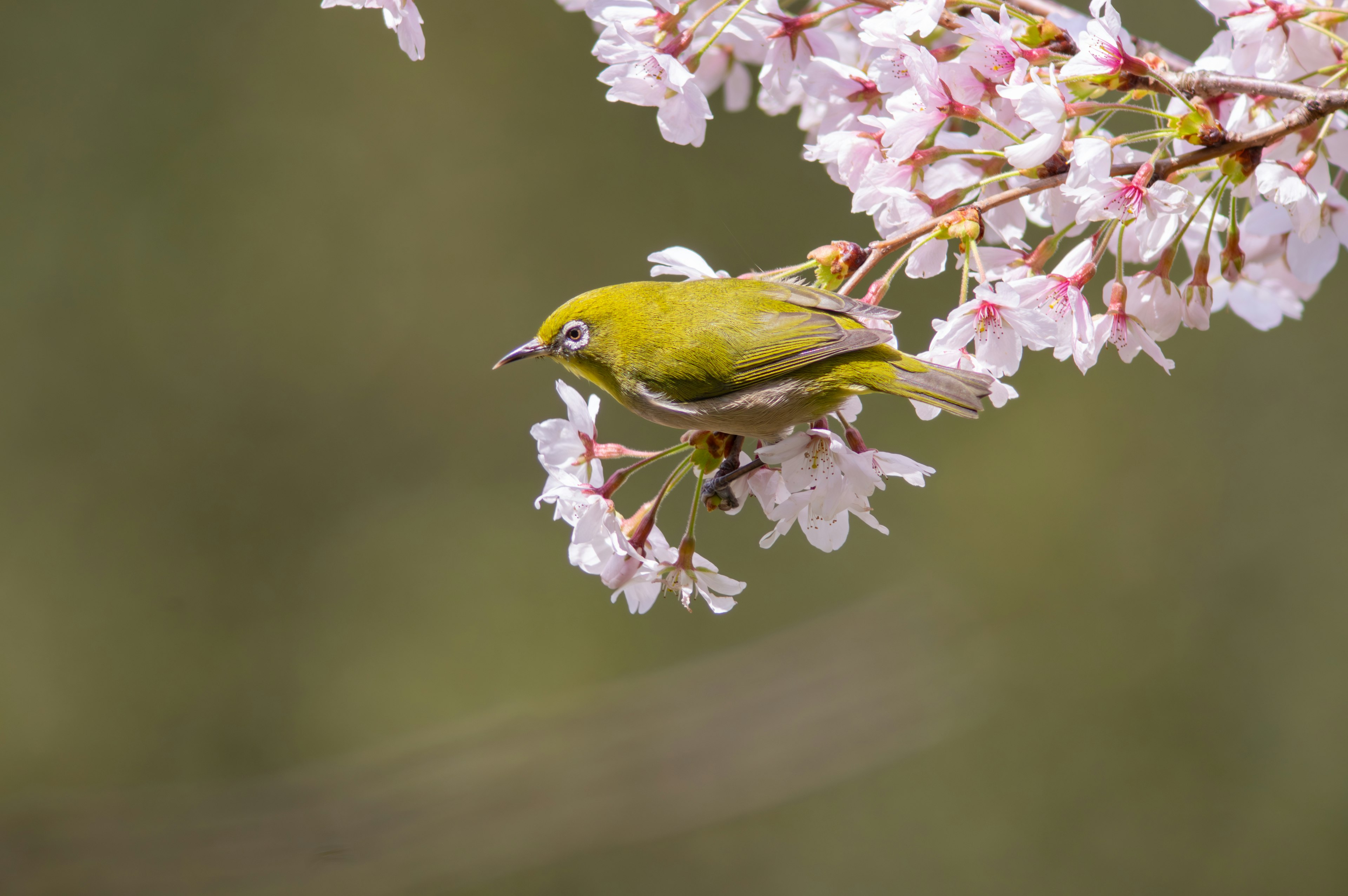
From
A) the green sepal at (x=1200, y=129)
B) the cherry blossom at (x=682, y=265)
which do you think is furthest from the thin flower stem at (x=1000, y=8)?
the cherry blossom at (x=682, y=265)

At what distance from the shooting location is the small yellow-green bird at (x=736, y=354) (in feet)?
1.99

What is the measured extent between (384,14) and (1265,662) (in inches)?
112

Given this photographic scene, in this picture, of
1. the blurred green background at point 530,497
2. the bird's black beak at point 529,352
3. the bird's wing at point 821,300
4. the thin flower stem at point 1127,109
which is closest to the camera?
the thin flower stem at point 1127,109

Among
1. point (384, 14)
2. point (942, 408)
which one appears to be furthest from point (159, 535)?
point (942, 408)

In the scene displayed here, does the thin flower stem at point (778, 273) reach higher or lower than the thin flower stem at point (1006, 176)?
lower

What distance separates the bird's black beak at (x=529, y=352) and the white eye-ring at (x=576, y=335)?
0.05ft

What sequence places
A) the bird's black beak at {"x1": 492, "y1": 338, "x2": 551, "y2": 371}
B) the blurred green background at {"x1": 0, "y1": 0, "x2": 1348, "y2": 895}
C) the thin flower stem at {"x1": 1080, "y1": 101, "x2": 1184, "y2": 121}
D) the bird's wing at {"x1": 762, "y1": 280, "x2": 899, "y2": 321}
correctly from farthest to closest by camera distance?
the blurred green background at {"x1": 0, "y1": 0, "x2": 1348, "y2": 895} → the bird's black beak at {"x1": 492, "y1": 338, "x2": 551, "y2": 371} → the bird's wing at {"x1": 762, "y1": 280, "x2": 899, "y2": 321} → the thin flower stem at {"x1": 1080, "y1": 101, "x2": 1184, "y2": 121}

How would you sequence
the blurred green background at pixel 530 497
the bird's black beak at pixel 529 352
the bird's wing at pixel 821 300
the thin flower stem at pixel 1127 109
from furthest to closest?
the blurred green background at pixel 530 497 → the bird's black beak at pixel 529 352 → the bird's wing at pixel 821 300 → the thin flower stem at pixel 1127 109

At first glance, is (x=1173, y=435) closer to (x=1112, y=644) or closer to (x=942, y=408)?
(x=1112, y=644)

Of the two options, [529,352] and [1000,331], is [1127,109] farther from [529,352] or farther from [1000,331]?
[529,352]

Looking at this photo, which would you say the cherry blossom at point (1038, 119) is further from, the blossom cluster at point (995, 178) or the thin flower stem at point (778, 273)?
the thin flower stem at point (778, 273)

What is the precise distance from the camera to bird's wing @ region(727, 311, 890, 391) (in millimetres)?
609

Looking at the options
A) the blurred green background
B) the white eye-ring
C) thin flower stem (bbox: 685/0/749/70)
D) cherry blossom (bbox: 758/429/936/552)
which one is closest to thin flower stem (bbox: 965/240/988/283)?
cherry blossom (bbox: 758/429/936/552)

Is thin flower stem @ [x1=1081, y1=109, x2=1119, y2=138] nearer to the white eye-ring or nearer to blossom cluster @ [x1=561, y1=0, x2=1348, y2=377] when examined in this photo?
blossom cluster @ [x1=561, y1=0, x2=1348, y2=377]
